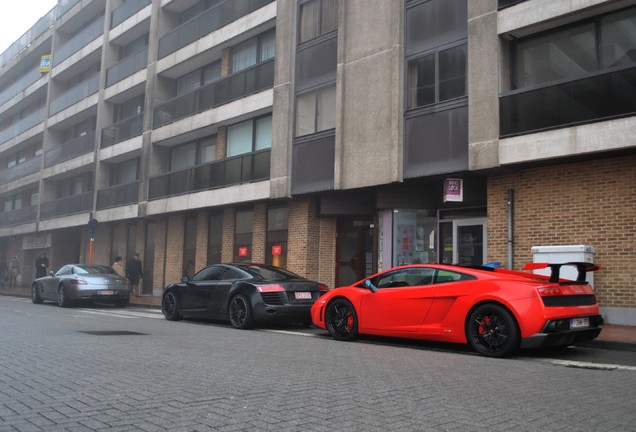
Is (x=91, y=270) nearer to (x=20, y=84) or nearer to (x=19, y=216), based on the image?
(x=19, y=216)

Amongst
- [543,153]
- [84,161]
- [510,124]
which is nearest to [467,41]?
[510,124]

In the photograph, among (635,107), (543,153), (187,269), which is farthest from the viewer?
(187,269)

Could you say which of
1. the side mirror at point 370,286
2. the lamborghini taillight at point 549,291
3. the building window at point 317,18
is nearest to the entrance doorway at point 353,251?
the building window at point 317,18

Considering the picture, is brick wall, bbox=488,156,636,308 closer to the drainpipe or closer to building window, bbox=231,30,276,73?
the drainpipe

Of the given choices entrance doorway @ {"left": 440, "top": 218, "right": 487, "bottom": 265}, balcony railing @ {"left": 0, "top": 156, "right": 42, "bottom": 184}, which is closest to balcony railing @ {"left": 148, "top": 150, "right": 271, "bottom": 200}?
entrance doorway @ {"left": 440, "top": 218, "right": 487, "bottom": 265}

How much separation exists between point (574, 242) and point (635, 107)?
9.30ft

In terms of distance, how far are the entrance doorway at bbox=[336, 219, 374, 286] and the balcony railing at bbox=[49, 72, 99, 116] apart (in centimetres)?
1844

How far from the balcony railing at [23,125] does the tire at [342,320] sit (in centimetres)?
3154

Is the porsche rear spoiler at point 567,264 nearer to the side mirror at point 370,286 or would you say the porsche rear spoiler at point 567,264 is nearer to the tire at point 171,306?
the side mirror at point 370,286

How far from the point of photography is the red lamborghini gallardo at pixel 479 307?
7.32 meters

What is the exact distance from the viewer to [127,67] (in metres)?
27.5

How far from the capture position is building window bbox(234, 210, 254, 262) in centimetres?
2036

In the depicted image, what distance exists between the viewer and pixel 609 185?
37.0 ft

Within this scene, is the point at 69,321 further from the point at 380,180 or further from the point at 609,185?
the point at 609,185
